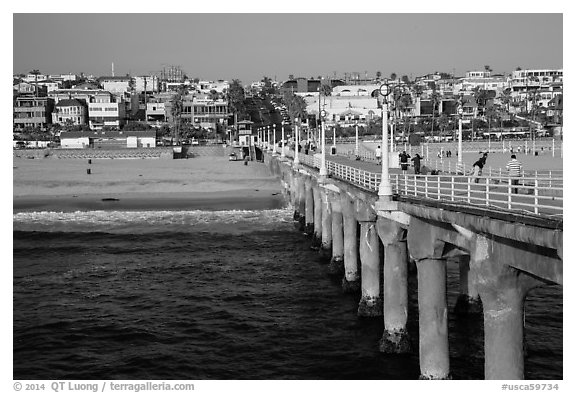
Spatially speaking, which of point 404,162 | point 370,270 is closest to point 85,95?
point 404,162

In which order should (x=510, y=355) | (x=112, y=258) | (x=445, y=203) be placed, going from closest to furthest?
(x=510, y=355)
(x=445, y=203)
(x=112, y=258)

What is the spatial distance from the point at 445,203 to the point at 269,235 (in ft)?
104

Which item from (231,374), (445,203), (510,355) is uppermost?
(445,203)

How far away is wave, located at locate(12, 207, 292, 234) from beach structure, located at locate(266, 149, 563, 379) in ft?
72.9

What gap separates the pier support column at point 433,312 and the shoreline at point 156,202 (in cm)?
4374

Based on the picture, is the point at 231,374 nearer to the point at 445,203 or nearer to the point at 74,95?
the point at 445,203

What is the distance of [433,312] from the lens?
1934cm

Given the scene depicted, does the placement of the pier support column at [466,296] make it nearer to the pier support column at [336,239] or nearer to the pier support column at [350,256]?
the pier support column at [350,256]

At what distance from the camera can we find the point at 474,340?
25438mm

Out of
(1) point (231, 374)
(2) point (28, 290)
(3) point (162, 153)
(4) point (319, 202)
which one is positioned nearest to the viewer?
(1) point (231, 374)

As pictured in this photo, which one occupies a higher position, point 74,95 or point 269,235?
point 74,95

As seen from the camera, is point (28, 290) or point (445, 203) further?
point (28, 290)

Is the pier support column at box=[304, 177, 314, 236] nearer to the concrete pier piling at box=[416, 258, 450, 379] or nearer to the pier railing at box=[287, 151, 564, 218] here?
the pier railing at box=[287, 151, 564, 218]
